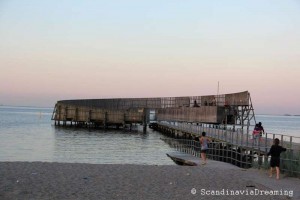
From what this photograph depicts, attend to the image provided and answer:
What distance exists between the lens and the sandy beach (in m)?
12.2

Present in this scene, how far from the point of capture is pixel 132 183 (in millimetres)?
13953

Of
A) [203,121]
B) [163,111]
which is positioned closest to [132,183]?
[203,121]

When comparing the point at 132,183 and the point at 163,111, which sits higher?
the point at 163,111

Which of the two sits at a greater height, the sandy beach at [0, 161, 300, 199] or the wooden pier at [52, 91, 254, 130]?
the wooden pier at [52, 91, 254, 130]

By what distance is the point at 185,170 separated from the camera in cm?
1741

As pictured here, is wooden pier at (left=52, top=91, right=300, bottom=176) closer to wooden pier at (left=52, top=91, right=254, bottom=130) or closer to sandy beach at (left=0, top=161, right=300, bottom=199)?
wooden pier at (left=52, top=91, right=254, bottom=130)

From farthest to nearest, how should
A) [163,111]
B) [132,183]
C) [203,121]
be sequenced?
1. [163,111]
2. [203,121]
3. [132,183]

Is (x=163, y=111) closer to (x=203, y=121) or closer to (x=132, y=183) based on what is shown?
(x=203, y=121)

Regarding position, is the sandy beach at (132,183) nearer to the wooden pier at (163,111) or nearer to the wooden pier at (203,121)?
the wooden pier at (203,121)

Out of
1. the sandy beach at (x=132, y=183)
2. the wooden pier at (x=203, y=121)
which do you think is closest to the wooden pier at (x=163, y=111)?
the wooden pier at (x=203, y=121)

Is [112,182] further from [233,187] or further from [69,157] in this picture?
[69,157]

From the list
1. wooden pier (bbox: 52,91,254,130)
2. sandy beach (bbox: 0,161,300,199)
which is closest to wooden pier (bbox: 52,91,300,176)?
wooden pier (bbox: 52,91,254,130)

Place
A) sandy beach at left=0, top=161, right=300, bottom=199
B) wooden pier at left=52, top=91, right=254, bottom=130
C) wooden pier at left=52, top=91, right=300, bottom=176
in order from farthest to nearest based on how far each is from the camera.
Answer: wooden pier at left=52, top=91, right=254, bottom=130
wooden pier at left=52, top=91, right=300, bottom=176
sandy beach at left=0, top=161, right=300, bottom=199

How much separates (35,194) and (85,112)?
69.8 m
